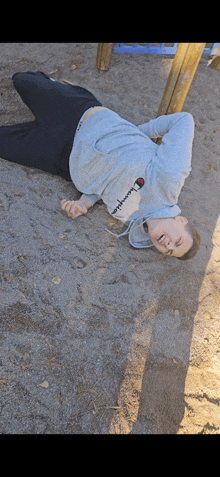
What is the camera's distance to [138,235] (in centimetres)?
199

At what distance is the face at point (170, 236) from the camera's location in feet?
5.97

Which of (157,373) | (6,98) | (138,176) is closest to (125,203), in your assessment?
(138,176)

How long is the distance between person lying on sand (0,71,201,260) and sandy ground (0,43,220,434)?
142 mm

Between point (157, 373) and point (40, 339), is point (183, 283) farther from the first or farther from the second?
point (40, 339)

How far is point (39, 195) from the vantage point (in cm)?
209

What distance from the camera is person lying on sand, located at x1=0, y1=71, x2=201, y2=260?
1831 millimetres

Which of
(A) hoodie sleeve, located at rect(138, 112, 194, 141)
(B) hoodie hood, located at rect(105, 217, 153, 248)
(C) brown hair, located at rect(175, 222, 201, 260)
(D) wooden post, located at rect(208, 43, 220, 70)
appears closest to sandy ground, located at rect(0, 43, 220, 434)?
(B) hoodie hood, located at rect(105, 217, 153, 248)

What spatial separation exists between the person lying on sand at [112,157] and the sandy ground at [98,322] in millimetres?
142

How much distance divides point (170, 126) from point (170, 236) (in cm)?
78

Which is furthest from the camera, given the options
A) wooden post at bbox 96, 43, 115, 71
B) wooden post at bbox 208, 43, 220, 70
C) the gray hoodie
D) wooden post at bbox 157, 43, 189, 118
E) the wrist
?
wooden post at bbox 208, 43, 220, 70

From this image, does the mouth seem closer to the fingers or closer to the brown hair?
the brown hair

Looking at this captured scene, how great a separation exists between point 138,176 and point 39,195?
2.46 feet

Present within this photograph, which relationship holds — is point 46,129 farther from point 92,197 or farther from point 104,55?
point 104,55

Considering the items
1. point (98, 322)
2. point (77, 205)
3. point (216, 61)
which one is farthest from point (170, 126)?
point (216, 61)
